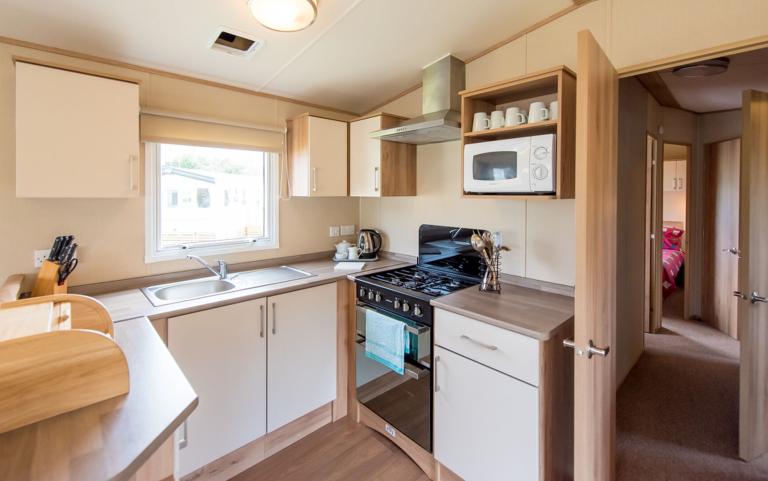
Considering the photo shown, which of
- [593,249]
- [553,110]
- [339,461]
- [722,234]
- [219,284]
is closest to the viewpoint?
[593,249]

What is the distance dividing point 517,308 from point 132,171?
2000mm

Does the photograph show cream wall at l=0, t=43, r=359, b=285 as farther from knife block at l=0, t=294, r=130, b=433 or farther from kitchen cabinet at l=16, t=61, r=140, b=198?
knife block at l=0, t=294, r=130, b=433

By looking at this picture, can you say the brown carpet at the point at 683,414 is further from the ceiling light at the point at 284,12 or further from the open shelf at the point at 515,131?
the ceiling light at the point at 284,12

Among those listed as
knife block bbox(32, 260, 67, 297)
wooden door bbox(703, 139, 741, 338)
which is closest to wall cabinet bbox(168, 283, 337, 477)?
knife block bbox(32, 260, 67, 297)

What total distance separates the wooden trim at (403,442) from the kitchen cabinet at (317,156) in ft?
4.95

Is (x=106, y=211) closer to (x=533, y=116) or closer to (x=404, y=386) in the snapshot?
(x=404, y=386)

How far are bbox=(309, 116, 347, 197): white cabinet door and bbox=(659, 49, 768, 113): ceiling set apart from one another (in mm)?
2356

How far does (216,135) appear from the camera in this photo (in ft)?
7.65

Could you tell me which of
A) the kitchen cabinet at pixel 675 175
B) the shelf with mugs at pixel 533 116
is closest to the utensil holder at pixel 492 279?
the shelf with mugs at pixel 533 116

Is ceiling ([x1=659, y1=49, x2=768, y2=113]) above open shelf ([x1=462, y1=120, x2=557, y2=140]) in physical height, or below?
above

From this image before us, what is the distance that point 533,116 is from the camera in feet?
5.65

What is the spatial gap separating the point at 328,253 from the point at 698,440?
→ 268 cm

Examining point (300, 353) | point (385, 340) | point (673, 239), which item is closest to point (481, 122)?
point (385, 340)

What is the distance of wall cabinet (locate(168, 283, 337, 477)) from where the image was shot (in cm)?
176
